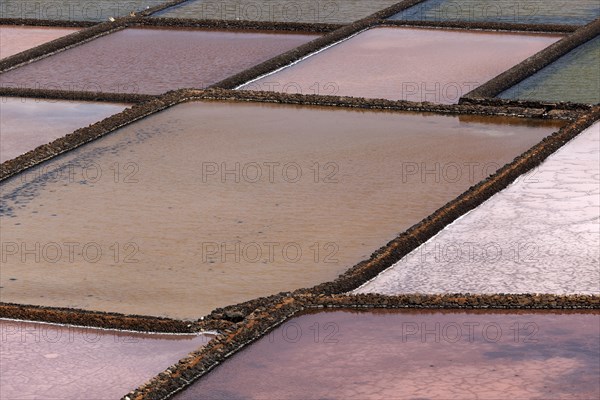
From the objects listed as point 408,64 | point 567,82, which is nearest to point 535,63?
point 567,82

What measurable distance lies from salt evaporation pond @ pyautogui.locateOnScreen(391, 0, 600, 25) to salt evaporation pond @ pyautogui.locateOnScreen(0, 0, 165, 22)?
6.62 feet

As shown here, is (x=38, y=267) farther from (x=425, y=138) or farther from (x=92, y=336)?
(x=425, y=138)

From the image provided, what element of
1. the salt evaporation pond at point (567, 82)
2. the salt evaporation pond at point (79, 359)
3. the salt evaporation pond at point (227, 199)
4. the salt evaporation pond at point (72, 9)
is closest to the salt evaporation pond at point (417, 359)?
the salt evaporation pond at point (79, 359)

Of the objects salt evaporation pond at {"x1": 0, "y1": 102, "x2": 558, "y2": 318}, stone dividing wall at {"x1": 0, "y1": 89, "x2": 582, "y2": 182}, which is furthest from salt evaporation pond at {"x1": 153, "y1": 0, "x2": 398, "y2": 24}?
salt evaporation pond at {"x1": 0, "y1": 102, "x2": 558, "y2": 318}

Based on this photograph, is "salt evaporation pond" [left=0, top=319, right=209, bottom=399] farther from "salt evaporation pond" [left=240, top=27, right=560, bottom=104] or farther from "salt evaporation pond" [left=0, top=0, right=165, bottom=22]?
"salt evaporation pond" [left=0, top=0, right=165, bottom=22]

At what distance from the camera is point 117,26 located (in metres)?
9.45

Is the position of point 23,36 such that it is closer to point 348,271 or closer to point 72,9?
point 72,9

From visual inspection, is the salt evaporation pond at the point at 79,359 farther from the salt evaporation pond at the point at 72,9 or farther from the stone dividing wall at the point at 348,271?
the salt evaporation pond at the point at 72,9

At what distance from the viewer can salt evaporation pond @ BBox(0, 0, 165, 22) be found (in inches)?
392

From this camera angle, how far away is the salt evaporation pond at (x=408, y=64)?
7.25 meters

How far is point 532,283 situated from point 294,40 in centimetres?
469

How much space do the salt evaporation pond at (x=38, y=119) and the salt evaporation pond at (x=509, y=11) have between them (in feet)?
8.85

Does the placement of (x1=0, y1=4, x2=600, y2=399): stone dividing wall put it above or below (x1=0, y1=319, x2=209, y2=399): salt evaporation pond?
above

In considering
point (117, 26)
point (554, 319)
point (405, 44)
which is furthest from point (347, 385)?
point (117, 26)
